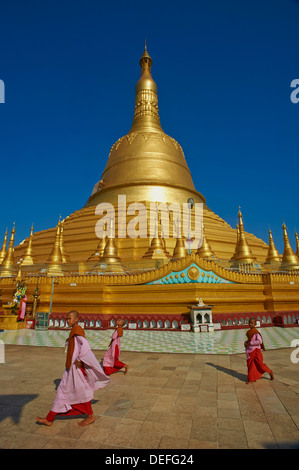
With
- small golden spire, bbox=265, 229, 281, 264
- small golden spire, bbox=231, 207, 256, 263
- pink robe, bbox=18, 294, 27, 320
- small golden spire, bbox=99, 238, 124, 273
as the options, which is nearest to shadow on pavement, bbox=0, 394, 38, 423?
pink robe, bbox=18, 294, 27, 320

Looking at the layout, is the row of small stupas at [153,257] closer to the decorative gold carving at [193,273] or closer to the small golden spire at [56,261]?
the small golden spire at [56,261]

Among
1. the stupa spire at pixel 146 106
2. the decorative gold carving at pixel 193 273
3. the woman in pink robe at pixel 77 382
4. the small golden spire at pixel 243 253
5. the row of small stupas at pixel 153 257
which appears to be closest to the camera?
the woman in pink robe at pixel 77 382

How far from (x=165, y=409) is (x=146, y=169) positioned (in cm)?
2627

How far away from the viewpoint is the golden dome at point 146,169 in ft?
88.0

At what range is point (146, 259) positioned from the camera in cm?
1767

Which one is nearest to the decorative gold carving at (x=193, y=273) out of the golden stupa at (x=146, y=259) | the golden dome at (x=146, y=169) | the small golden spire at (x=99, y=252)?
the golden stupa at (x=146, y=259)

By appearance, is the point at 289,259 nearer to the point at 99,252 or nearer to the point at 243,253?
the point at 243,253

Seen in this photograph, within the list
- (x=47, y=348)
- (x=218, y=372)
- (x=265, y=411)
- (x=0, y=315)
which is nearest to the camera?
(x=265, y=411)

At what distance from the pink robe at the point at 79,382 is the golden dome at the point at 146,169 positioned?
22.6 m

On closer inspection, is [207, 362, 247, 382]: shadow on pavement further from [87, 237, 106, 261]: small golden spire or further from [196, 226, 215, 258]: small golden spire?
[87, 237, 106, 261]: small golden spire

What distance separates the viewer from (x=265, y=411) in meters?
3.82
